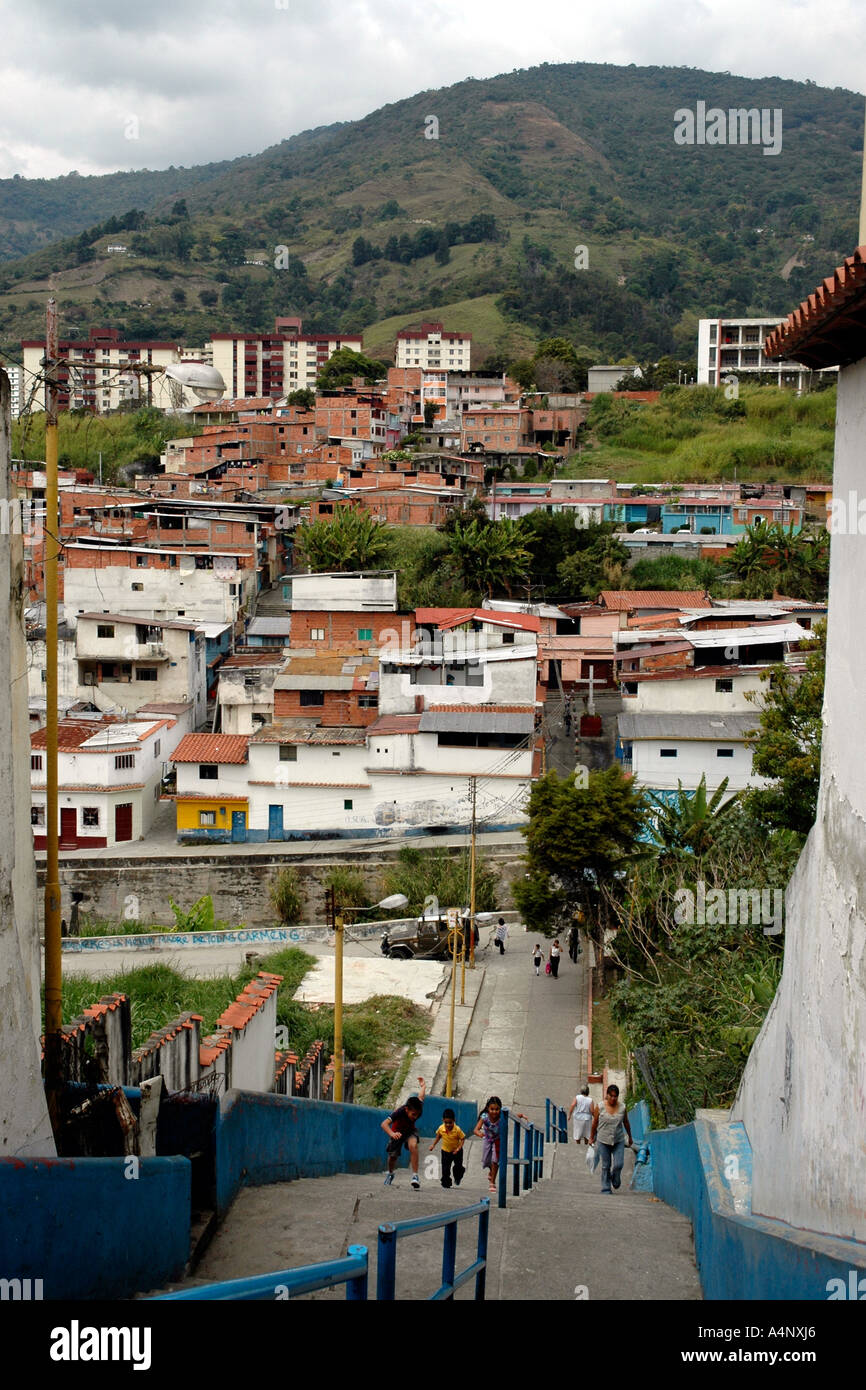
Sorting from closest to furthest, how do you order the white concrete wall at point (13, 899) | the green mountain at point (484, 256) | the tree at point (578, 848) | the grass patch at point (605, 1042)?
the white concrete wall at point (13, 899), the grass patch at point (605, 1042), the tree at point (578, 848), the green mountain at point (484, 256)

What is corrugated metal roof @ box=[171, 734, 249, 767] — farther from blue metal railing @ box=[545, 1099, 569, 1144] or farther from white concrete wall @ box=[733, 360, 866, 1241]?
white concrete wall @ box=[733, 360, 866, 1241]

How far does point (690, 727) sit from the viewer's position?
31.9 metres

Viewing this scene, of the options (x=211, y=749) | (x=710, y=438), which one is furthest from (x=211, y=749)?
(x=710, y=438)

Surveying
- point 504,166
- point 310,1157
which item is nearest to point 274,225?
point 504,166

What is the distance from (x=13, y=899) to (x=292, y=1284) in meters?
3.19

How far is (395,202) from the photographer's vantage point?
17175cm

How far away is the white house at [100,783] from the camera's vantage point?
3256 cm

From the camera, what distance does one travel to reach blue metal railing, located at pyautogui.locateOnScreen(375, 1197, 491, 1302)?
4.43 metres

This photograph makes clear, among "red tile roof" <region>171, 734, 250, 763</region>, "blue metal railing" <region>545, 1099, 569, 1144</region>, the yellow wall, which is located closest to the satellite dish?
"red tile roof" <region>171, 734, 250, 763</region>

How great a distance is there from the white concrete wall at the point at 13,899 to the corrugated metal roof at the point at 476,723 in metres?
25.3

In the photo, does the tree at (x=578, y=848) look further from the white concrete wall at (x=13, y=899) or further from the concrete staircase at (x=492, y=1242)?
the white concrete wall at (x=13, y=899)

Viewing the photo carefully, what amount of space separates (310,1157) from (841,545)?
6035 millimetres

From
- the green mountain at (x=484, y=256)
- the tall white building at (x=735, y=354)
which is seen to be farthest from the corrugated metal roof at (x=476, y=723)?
the green mountain at (x=484, y=256)
